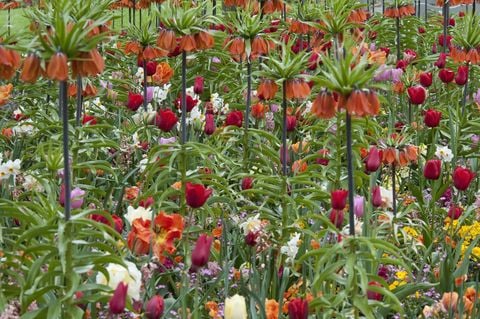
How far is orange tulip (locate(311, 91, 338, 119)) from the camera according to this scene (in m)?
2.44

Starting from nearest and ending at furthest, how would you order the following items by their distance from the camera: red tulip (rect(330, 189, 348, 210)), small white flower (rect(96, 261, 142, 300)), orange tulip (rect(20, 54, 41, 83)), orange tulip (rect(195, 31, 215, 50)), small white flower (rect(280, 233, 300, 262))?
orange tulip (rect(20, 54, 41, 83)), small white flower (rect(96, 261, 142, 300)), red tulip (rect(330, 189, 348, 210)), small white flower (rect(280, 233, 300, 262)), orange tulip (rect(195, 31, 215, 50))

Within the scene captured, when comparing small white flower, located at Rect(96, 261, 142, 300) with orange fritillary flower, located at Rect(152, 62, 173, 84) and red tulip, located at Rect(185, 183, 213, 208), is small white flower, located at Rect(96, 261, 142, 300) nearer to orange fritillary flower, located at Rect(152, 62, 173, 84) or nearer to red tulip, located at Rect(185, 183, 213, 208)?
red tulip, located at Rect(185, 183, 213, 208)

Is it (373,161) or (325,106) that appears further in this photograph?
(373,161)

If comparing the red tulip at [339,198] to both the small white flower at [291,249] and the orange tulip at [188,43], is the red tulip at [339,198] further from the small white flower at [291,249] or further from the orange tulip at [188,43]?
the orange tulip at [188,43]

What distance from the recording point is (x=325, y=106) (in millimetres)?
2438

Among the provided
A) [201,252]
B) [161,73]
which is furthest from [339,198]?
[161,73]

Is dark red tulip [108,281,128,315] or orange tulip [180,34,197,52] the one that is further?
orange tulip [180,34,197,52]

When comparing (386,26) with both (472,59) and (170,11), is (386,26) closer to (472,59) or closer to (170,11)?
(472,59)

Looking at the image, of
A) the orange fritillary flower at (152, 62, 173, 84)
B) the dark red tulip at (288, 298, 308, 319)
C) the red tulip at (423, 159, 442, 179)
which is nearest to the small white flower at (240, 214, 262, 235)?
the red tulip at (423, 159, 442, 179)

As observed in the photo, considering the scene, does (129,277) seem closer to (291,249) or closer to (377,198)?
(291,249)

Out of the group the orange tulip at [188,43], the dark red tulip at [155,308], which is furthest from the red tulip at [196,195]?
the orange tulip at [188,43]

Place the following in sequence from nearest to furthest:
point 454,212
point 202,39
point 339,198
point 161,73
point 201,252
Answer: point 201,252 < point 339,198 < point 202,39 < point 454,212 < point 161,73

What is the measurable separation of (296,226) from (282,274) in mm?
164

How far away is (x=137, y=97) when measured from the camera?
421 centimetres
